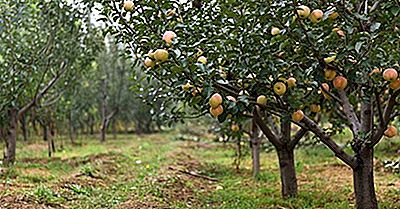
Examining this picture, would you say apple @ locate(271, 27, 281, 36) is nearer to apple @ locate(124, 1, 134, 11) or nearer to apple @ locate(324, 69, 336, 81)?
apple @ locate(324, 69, 336, 81)

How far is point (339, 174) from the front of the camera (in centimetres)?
823

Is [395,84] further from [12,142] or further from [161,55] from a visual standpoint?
[12,142]

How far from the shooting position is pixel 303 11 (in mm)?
3545

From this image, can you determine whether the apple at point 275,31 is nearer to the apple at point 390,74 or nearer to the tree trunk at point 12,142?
the apple at point 390,74

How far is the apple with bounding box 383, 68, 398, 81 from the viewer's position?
11.9 ft

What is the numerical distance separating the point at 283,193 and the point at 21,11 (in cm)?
543

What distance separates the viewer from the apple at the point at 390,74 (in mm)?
3637

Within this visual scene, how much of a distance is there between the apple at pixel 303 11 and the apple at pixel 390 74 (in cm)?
74

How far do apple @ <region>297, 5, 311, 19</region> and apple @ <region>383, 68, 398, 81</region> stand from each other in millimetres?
735

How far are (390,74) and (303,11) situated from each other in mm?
797

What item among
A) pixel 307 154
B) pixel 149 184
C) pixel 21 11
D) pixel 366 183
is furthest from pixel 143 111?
pixel 366 183

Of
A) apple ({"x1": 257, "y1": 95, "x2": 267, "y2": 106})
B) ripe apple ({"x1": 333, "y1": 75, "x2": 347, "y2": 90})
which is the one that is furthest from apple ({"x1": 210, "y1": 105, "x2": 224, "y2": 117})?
ripe apple ({"x1": 333, "y1": 75, "x2": 347, "y2": 90})

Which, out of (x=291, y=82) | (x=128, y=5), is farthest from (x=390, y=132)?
(x=128, y=5)

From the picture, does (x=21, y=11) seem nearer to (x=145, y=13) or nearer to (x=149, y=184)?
(x=149, y=184)
